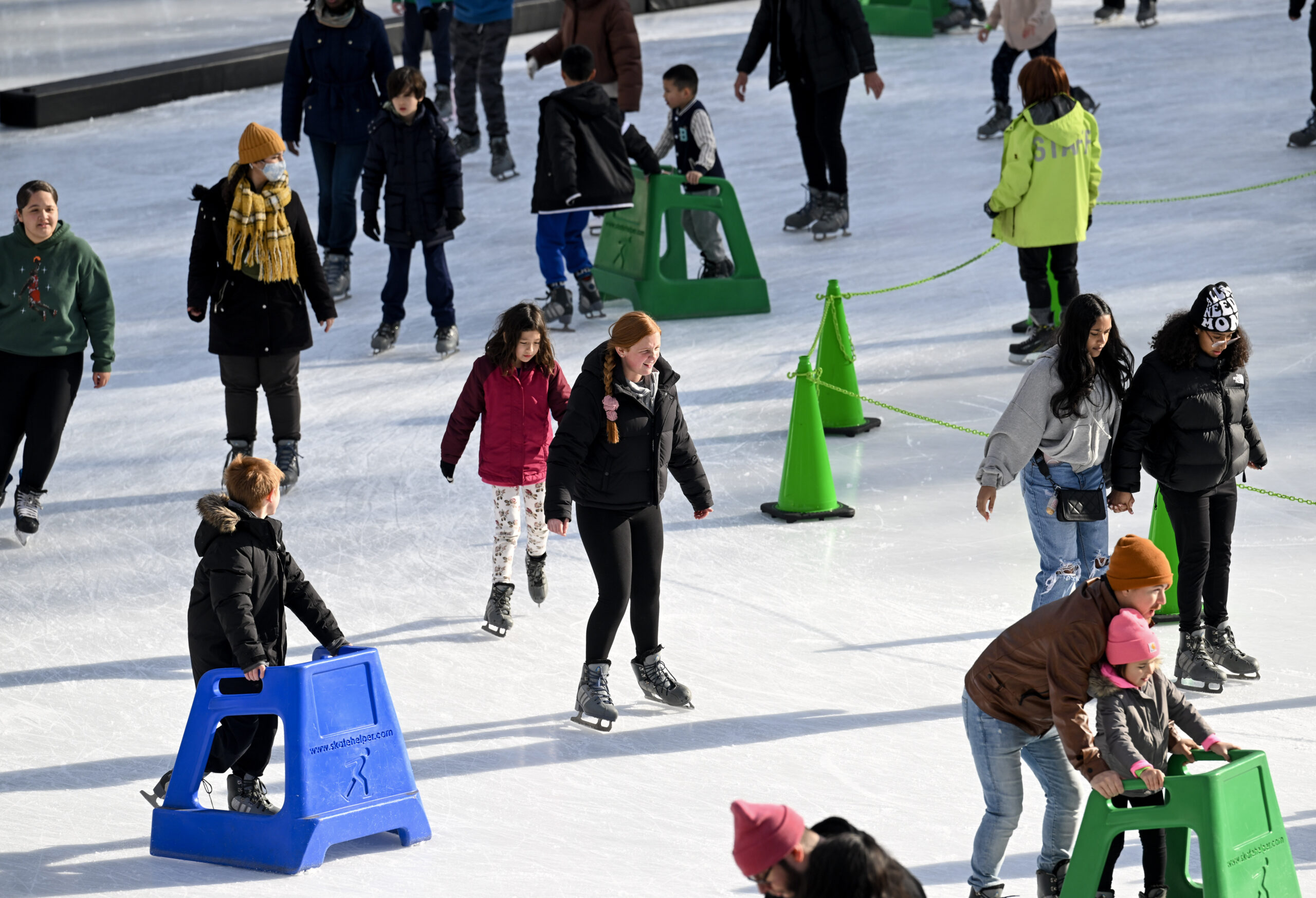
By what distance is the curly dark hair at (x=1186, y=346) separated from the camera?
17.4ft

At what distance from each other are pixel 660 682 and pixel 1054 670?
6.45ft

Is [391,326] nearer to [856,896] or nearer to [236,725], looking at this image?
[236,725]

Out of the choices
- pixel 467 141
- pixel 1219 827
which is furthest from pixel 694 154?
pixel 1219 827

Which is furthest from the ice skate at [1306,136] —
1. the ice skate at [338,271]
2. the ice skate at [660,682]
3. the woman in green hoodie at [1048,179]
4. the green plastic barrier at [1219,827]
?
the green plastic barrier at [1219,827]

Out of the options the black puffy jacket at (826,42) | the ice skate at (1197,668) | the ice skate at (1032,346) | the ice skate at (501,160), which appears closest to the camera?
the ice skate at (1197,668)

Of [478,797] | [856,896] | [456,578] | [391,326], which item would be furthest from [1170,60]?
[856,896]

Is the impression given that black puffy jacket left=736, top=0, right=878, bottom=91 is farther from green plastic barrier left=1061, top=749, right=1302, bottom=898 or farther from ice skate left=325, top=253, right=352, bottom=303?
green plastic barrier left=1061, top=749, right=1302, bottom=898

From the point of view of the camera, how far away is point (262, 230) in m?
7.23

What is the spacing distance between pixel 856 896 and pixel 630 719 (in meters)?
2.89

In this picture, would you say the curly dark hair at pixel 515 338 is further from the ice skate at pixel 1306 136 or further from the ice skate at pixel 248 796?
the ice skate at pixel 1306 136

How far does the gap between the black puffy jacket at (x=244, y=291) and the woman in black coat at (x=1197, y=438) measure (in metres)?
3.63

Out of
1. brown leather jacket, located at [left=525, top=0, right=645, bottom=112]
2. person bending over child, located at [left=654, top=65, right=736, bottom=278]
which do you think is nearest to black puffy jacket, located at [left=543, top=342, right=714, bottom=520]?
person bending over child, located at [left=654, top=65, right=736, bottom=278]

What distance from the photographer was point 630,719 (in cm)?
557

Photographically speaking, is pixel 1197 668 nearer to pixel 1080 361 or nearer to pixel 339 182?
pixel 1080 361
